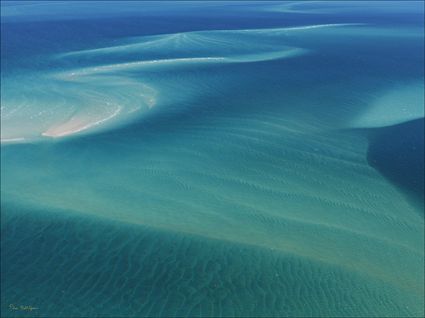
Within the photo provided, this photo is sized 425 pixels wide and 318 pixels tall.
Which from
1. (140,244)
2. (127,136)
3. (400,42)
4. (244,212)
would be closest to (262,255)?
(244,212)

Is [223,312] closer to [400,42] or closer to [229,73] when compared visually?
[229,73]

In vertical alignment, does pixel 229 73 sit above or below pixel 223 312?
above

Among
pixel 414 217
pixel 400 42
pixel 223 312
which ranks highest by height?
pixel 400 42

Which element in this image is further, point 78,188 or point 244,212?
point 78,188
